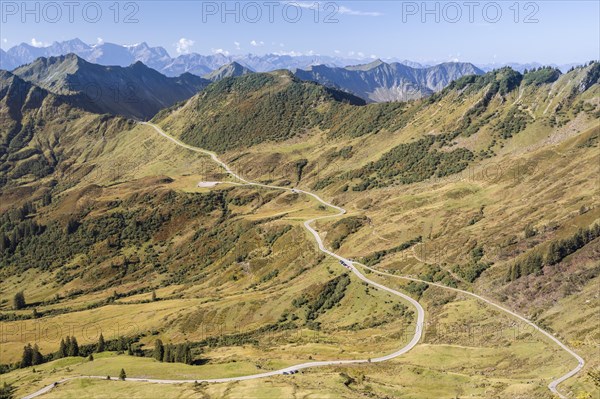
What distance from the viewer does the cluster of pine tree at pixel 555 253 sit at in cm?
10975

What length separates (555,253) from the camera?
4316 inches

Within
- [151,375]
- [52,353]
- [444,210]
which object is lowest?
[52,353]

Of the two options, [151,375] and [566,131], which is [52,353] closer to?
[151,375]

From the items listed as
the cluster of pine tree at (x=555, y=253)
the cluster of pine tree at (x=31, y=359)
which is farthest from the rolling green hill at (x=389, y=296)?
the cluster of pine tree at (x=31, y=359)

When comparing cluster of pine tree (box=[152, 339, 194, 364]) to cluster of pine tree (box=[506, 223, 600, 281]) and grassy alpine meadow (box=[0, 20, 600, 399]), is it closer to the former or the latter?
grassy alpine meadow (box=[0, 20, 600, 399])

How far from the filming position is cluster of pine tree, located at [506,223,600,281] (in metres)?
110

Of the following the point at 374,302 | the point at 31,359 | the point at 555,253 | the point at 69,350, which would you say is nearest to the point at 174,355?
the point at 69,350

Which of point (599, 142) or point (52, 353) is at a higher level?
point (599, 142)

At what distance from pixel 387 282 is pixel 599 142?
314 ft

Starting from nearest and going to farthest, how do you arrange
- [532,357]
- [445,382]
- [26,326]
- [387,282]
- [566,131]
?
[445,382] < [532,357] < [387,282] < [26,326] < [566,131]

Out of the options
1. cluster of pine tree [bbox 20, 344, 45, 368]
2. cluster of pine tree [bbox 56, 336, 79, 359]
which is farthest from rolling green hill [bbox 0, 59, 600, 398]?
cluster of pine tree [bbox 56, 336, 79, 359]

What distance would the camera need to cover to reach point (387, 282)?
126000 mm

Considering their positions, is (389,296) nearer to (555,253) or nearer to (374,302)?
(374,302)

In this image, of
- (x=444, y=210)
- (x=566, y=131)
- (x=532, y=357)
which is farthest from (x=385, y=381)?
(x=566, y=131)
